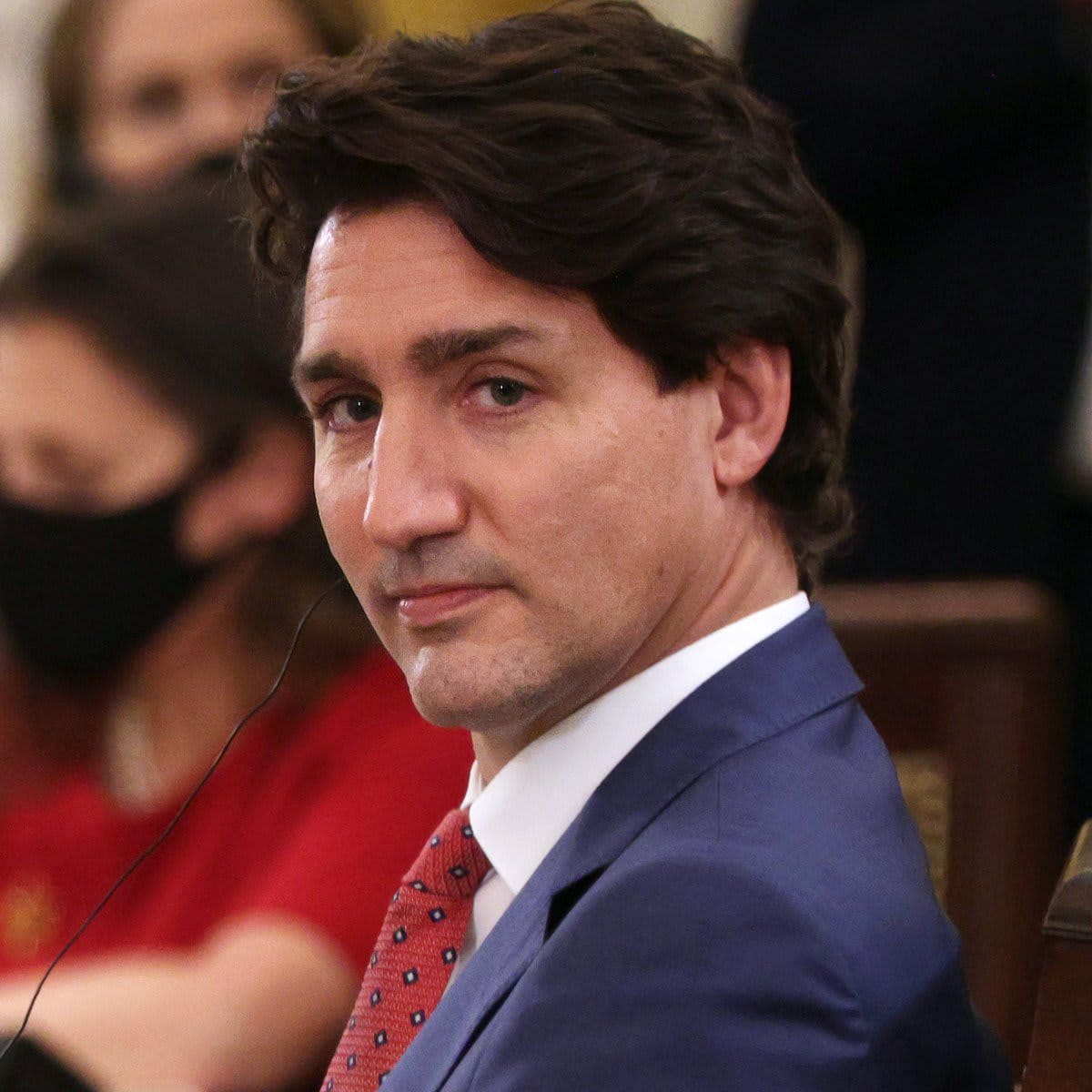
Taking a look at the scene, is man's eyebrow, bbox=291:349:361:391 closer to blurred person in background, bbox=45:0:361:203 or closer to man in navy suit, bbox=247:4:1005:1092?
man in navy suit, bbox=247:4:1005:1092

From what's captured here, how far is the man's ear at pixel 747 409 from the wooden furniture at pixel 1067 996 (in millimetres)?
356

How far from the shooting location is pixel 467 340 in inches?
47.1

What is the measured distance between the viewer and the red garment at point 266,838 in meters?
1.95

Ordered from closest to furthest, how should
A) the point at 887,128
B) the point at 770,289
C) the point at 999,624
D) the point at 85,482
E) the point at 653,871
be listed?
the point at 653,871 → the point at 770,289 → the point at 999,624 → the point at 85,482 → the point at 887,128

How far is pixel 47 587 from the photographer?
2287 mm

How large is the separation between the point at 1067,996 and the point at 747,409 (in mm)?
441

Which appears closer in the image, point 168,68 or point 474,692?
point 474,692

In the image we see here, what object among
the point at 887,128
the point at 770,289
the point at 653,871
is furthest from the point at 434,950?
the point at 887,128

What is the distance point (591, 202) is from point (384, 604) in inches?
11.4

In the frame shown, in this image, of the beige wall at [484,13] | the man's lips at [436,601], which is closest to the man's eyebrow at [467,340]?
the man's lips at [436,601]

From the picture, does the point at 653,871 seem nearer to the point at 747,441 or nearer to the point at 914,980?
the point at 914,980

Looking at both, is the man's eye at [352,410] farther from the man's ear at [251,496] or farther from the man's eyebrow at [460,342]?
the man's ear at [251,496]

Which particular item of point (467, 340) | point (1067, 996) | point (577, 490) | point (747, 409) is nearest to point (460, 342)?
point (467, 340)

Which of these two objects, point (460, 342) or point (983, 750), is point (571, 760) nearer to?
point (460, 342)
